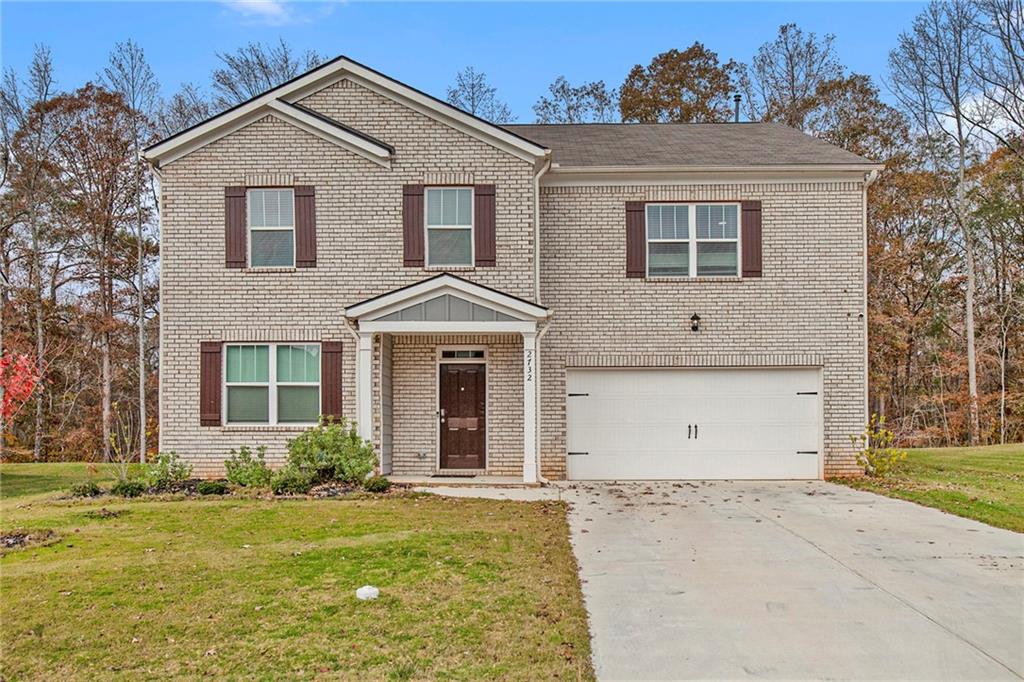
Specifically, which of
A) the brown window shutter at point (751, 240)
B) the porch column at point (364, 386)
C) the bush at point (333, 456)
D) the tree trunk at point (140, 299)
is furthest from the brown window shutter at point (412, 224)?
the tree trunk at point (140, 299)

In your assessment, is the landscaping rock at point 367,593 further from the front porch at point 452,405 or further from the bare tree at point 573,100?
the bare tree at point 573,100

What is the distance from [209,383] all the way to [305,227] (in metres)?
3.17

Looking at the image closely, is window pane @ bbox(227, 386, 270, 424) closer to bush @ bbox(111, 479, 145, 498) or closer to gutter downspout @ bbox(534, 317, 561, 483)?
bush @ bbox(111, 479, 145, 498)

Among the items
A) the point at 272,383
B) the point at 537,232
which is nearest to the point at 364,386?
the point at 272,383

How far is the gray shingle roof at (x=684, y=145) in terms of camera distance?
1553 centimetres

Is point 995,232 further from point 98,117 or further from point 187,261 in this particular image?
point 98,117

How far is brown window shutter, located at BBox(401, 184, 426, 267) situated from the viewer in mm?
14664

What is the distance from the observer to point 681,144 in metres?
16.9

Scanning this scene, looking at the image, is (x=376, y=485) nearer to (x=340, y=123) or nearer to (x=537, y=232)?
(x=537, y=232)

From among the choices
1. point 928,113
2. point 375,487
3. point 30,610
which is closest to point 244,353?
point 375,487

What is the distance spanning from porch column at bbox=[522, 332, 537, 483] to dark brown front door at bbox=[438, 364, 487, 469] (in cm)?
121

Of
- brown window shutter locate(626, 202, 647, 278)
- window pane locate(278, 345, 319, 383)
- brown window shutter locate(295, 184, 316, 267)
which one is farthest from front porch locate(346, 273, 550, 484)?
brown window shutter locate(626, 202, 647, 278)

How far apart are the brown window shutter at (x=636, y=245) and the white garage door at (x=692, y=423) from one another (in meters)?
1.86

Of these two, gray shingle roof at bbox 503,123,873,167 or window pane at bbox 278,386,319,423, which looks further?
gray shingle roof at bbox 503,123,873,167
